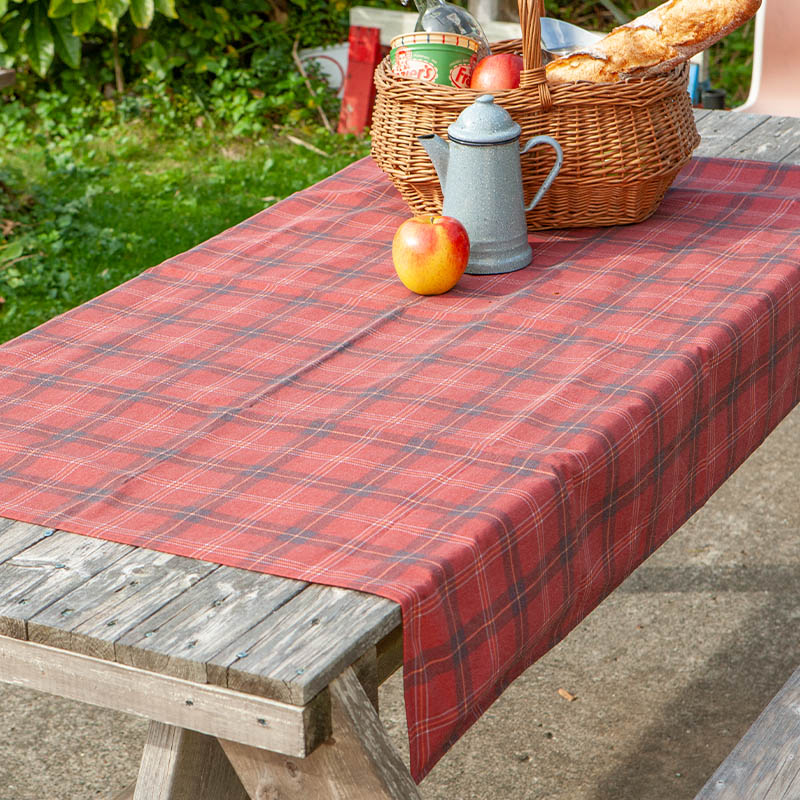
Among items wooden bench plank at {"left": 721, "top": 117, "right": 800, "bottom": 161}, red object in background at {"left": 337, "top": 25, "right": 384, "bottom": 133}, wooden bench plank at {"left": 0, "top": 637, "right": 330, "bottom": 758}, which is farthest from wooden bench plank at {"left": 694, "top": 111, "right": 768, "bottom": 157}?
red object in background at {"left": 337, "top": 25, "right": 384, "bottom": 133}

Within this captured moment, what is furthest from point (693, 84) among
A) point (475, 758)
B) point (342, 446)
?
point (342, 446)

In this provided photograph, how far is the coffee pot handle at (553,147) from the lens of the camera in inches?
81.4

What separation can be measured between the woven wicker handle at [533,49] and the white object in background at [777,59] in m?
1.96

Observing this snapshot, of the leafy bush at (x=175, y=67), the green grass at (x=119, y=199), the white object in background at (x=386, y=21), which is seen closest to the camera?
the green grass at (x=119, y=199)

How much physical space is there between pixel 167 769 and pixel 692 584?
5.71 ft

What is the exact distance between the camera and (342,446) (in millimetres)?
1594

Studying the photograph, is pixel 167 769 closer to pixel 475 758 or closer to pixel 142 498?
pixel 142 498

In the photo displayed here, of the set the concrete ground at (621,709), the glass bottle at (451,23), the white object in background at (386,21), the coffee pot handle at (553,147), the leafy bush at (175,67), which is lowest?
the concrete ground at (621,709)

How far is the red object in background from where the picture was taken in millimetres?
5766

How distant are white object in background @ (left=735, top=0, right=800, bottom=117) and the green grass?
2.02 metres

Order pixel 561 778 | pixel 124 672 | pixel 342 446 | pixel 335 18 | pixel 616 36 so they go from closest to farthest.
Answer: pixel 124 672 < pixel 342 446 < pixel 616 36 < pixel 561 778 < pixel 335 18

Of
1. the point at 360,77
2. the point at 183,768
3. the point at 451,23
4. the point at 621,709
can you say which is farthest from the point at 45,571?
the point at 360,77

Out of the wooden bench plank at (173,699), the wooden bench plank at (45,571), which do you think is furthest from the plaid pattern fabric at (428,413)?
the wooden bench plank at (173,699)

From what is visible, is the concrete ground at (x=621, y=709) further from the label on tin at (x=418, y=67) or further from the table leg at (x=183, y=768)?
the label on tin at (x=418, y=67)
